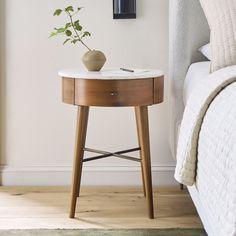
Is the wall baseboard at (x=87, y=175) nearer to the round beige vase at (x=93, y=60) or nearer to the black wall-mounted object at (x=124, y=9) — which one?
the round beige vase at (x=93, y=60)

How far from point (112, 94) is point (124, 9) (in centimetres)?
64

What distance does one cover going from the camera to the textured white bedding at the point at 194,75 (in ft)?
5.97

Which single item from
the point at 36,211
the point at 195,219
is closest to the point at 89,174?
the point at 36,211

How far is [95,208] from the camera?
211 centimetres

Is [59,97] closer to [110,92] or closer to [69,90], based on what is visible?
[69,90]

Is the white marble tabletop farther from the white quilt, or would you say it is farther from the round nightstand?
the white quilt

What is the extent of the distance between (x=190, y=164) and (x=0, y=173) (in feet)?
4.30

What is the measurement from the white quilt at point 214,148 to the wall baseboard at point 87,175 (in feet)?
3.16

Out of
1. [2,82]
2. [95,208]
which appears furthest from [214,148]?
[2,82]

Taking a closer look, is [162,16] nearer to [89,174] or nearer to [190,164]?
[89,174]

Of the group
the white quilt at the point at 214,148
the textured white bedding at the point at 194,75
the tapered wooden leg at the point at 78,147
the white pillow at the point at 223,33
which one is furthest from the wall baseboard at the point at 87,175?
the white quilt at the point at 214,148

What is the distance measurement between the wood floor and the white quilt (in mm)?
604

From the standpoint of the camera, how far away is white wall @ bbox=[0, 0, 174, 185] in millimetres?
2348

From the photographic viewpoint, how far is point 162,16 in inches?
92.6
